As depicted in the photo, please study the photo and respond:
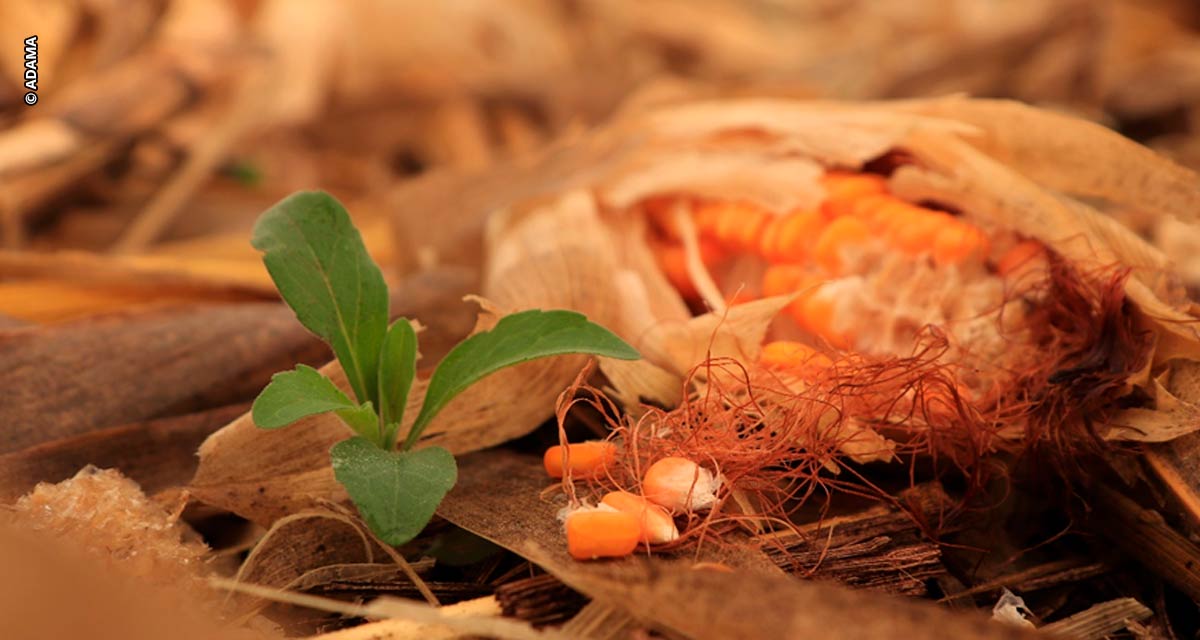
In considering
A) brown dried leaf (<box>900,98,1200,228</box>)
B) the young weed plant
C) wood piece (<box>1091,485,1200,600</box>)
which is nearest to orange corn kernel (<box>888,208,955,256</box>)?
brown dried leaf (<box>900,98,1200,228</box>)

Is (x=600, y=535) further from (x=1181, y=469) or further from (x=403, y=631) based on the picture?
(x=1181, y=469)

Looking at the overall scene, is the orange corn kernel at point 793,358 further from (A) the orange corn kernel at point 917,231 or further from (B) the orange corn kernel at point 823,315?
(A) the orange corn kernel at point 917,231

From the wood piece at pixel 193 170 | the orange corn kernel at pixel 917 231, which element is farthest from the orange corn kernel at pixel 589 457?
the wood piece at pixel 193 170

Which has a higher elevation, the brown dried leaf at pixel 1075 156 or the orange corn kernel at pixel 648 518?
the brown dried leaf at pixel 1075 156

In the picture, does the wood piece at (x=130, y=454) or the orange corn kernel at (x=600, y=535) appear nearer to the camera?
the orange corn kernel at (x=600, y=535)

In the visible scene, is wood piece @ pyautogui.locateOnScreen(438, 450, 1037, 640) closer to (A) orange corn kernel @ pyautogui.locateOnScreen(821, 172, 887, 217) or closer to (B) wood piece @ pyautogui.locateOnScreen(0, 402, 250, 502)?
(B) wood piece @ pyautogui.locateOnScreen(0, 402, 250, 502)
